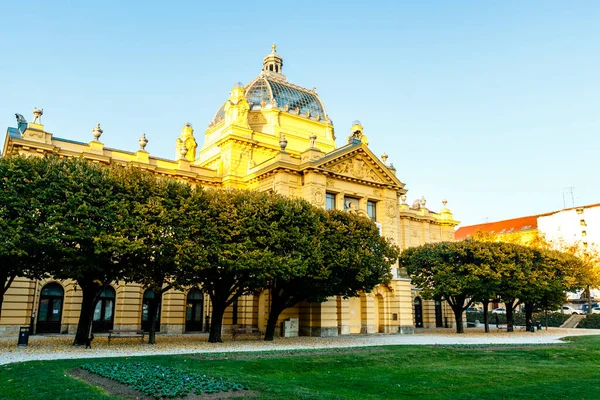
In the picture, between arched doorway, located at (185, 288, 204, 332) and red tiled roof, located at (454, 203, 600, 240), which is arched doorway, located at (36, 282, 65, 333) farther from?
red tiled roof, located at (454, 203, 600, 240)

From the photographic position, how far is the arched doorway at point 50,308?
1475 inches

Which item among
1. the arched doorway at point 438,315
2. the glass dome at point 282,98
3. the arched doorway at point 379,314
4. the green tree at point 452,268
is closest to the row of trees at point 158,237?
the arched doorway at point 379,314

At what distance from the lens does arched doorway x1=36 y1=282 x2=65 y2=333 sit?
37.5 m

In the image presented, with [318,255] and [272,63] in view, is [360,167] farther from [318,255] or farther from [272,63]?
[272,63]

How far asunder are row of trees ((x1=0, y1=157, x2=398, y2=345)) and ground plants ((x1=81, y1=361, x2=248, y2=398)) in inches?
360

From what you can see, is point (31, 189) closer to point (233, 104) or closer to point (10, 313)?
point (10, 313)

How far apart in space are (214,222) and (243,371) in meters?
12.8

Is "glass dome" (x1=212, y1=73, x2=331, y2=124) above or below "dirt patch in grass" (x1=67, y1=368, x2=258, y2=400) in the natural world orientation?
above

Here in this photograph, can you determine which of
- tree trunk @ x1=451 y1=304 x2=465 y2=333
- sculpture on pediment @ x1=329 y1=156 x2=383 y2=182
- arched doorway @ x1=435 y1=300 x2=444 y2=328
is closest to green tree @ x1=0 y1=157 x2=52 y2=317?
sculpture on pediment @ x1=329 y1=156 x2=383 y2=182

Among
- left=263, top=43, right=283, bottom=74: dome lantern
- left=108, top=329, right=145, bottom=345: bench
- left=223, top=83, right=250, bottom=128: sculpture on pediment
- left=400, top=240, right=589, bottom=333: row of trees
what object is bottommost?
left=108, top=329, right=145, bottom=345: bench

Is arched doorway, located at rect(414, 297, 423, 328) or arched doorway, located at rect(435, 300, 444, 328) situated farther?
arched doorway, located at rect(435, 300, 444, 328)

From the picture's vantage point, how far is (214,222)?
98.4 feet

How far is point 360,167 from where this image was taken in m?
46.2

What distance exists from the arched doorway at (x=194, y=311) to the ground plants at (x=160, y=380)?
2573 cm
